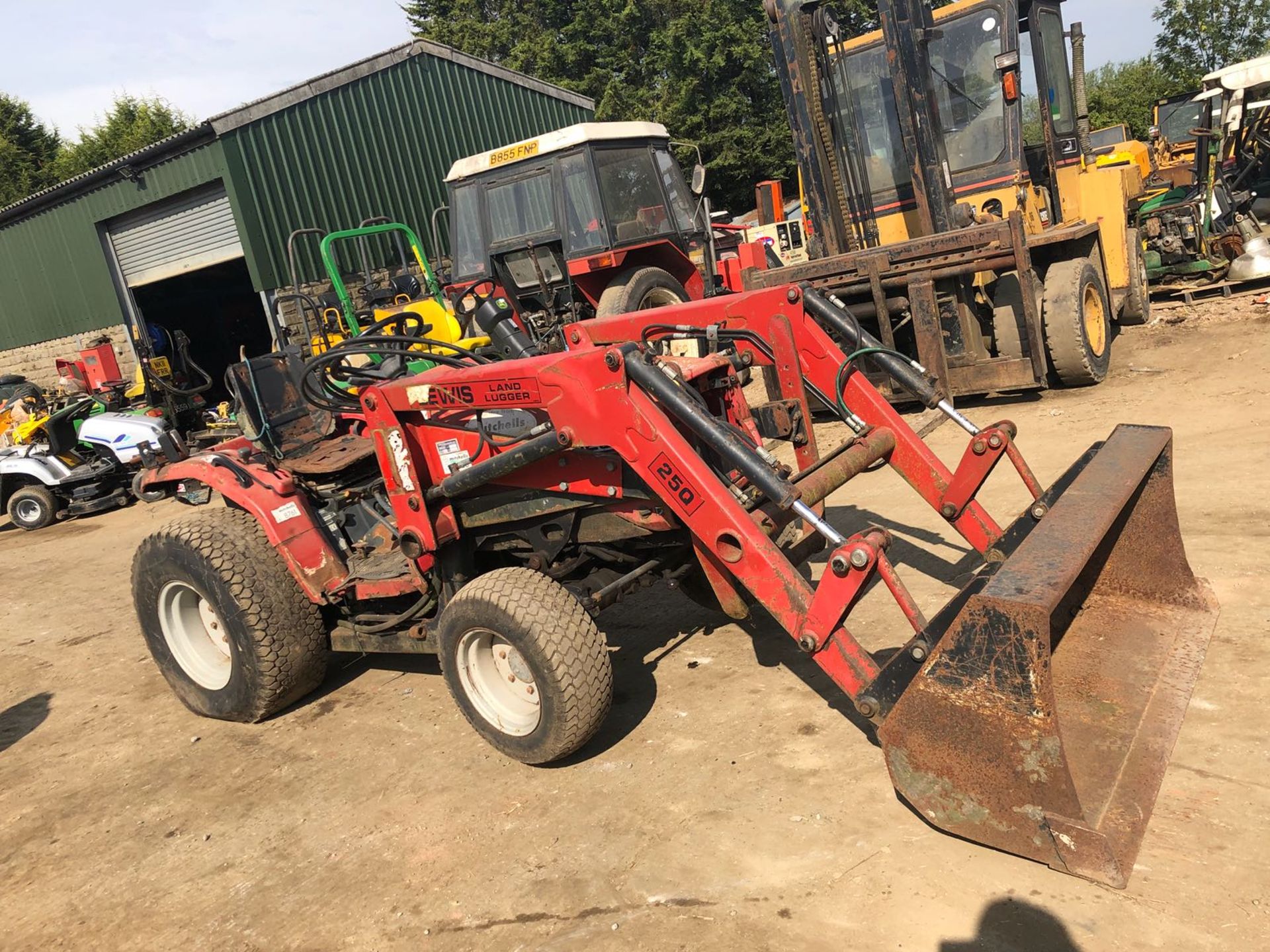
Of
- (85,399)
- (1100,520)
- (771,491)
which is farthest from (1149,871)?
(85,399)

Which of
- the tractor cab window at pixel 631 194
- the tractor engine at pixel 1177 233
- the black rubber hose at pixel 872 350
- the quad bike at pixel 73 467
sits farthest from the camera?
the quad bike at pixel 73 467

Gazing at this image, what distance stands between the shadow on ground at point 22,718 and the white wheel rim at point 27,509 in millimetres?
7080

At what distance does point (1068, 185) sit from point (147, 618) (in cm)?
779

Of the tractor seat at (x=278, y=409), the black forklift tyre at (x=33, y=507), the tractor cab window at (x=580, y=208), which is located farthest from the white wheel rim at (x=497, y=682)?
the black forklift tyre at (x=33, y=507)

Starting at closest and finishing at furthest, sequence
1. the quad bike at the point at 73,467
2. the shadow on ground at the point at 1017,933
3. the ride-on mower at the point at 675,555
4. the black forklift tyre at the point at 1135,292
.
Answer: the shadow on ground at the point at 1017,933 → the ride-on mower at the point at 675,555 → the black forklift tyre at the point at 1135,292 → the quad bike at the point at 73,467

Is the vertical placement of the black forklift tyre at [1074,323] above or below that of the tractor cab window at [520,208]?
below

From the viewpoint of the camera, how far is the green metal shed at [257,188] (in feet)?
43.6

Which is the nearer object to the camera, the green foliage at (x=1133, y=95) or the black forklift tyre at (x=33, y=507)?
the black forklift tyre at (x=33, y=507)

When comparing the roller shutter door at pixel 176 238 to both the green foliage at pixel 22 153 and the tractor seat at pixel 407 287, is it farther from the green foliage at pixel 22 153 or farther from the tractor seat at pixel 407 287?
the green foliage at pixel 22 153

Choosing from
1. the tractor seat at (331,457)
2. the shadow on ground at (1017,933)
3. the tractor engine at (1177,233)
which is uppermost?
the tractor seat at (331,457)

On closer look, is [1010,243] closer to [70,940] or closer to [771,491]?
[771,491]

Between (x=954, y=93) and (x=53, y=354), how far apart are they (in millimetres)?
16781

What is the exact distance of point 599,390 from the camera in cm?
300

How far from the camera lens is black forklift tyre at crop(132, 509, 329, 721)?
156 inches
